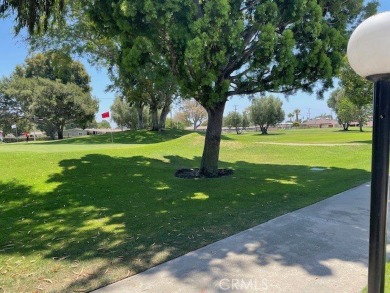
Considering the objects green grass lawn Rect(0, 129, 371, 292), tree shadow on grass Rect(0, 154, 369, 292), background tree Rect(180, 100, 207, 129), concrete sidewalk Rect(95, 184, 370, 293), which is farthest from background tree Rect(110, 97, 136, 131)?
concrete sidewalk Rect(95, 184, 370, 293)

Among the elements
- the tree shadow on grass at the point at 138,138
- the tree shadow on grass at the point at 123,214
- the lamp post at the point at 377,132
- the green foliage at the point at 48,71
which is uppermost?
the green foliage at the point at 48,71

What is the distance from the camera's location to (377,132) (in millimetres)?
1827

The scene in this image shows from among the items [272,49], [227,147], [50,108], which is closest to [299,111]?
[50,108]

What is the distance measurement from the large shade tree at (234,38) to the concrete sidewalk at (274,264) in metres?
4.16

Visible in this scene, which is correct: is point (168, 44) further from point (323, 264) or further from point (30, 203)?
point (323, 264)

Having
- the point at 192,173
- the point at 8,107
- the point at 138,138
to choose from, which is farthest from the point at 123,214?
the point at 8,107

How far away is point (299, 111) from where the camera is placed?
4481 inches

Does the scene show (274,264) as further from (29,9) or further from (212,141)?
(29,9)

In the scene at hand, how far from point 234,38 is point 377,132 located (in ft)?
18.2

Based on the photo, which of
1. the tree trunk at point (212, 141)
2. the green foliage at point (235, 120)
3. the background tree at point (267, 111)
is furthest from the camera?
the green foliage at point (235, 120)

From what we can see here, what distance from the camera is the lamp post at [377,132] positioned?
1.76 m

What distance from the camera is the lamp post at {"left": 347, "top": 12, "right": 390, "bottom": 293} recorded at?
1.76 meters

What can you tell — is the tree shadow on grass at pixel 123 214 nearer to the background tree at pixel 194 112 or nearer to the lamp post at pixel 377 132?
the lamp post at pixel 377 132

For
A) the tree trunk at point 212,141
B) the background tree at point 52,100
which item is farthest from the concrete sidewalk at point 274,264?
the background tree at point 52,100
